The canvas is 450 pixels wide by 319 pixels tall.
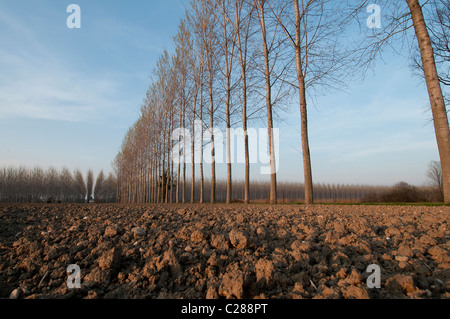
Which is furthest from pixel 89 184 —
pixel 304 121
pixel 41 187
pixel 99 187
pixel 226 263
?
pixel 226 263

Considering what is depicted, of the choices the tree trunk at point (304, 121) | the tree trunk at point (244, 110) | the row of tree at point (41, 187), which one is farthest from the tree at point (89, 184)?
the tree trunk at point (304, 121)

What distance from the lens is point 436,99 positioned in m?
6.32

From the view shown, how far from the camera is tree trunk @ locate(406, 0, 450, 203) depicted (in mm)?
6176

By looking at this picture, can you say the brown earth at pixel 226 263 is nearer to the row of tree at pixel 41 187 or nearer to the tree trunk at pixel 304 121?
the tree trunk at pixel 304 121

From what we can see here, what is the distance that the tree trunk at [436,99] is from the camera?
20.3ft

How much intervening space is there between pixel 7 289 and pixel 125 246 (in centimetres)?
81

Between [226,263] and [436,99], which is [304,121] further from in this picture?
[226,263]

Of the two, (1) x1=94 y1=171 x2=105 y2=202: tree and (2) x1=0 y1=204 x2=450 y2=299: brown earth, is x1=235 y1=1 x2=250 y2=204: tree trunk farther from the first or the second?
(1) x1=94 y1=171 x2=105 y2=202: tree

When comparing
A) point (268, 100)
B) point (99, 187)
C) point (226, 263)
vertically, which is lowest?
point (226, 263)
